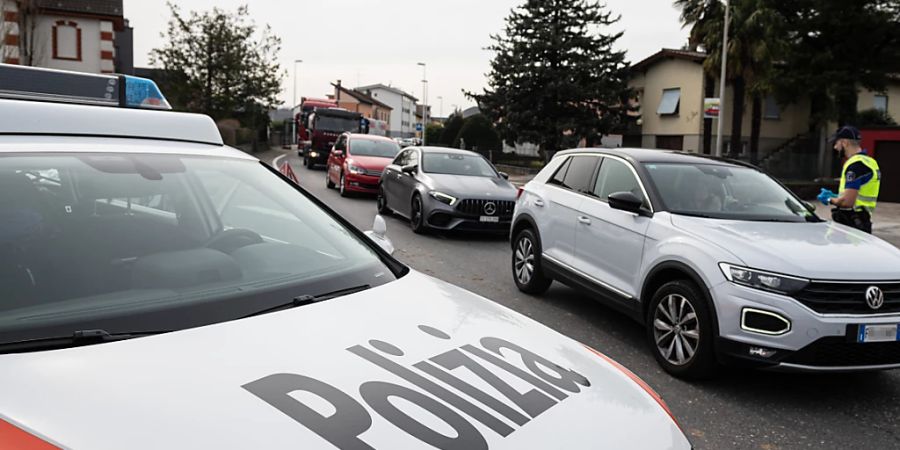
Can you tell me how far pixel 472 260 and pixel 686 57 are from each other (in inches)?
1155

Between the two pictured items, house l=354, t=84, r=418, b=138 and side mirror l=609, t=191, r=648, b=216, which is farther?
house l=354, t=84, r=418, b=138

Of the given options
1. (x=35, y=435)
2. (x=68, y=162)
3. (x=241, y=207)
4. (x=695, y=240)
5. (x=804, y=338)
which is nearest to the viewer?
(x=35, y=435)

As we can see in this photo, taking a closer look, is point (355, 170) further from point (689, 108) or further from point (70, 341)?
point (689, 108)

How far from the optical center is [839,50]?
31.5 m

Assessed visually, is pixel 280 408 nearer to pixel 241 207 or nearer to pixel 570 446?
pixel 570 446

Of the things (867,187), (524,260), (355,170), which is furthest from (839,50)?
(524,260)

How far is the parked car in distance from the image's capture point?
1104cm

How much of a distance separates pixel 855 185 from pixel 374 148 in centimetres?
1318

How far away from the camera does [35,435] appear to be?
1.40 metres

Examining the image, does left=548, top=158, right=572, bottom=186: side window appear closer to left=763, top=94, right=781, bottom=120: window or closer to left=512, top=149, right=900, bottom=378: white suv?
left=512, top=149, right=900, bottom=378: white suv

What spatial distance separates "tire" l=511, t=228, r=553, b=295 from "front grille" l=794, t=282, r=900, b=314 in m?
3.02

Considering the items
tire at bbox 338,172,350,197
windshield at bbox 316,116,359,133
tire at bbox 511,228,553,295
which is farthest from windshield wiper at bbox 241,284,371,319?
windshield at bbox 316,116,359,133

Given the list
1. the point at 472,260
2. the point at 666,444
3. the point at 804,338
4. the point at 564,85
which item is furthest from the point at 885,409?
the point at 564,85

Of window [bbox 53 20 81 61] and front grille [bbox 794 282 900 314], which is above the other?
window [bbox 53 20 81 61]
